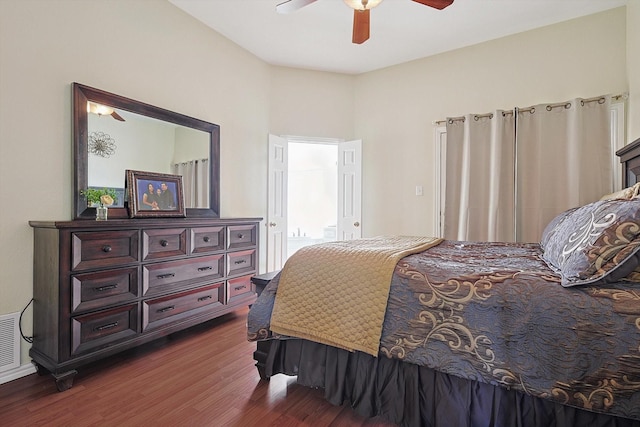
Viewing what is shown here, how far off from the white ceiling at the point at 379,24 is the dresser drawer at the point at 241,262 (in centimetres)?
236

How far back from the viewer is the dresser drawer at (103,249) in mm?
1891

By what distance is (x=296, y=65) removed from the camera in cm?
423

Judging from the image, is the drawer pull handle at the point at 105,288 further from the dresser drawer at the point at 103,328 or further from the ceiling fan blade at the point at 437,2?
the ceiling fan blade at the point at 437,2

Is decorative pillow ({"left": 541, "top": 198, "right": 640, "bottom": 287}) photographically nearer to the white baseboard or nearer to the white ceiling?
the white ceiling

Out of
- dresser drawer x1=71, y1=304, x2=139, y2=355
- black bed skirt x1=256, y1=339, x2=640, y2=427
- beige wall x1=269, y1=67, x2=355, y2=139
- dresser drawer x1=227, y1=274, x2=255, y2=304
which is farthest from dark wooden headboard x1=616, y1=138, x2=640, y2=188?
dresser drawer x1=71, y1=304, x2=139, y2=355

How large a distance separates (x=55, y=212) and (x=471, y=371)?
264 cm

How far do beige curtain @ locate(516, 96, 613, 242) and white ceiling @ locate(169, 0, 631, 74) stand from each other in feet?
2.97

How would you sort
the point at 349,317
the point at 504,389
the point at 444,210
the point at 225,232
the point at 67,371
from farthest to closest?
the point at 444,210 → the point at 225,232 → the point at 67,371 → the point at 349,317 → the point at 504,389

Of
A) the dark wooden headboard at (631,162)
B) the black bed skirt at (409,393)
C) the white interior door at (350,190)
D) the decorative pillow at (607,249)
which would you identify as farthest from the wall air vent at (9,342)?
the dark wooden headboard at (631,162)

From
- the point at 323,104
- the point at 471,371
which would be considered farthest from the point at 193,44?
the point at 471,371

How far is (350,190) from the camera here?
446 cm

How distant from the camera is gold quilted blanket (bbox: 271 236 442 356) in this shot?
4.86ft

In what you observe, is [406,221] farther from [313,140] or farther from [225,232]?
[225,232]

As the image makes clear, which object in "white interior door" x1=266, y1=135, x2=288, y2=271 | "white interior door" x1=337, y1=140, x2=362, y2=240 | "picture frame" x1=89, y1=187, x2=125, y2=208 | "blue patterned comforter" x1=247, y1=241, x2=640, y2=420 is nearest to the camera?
"blue patterned comforter" x1=247, y1=241, x2=640, y2=420
